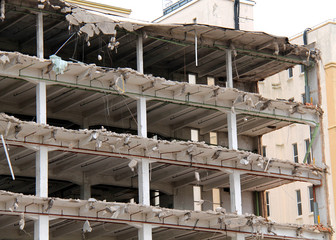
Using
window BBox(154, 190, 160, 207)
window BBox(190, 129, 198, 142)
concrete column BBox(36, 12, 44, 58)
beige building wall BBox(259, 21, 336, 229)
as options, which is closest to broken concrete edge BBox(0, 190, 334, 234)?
window BBox(154, 190, 160, 207)

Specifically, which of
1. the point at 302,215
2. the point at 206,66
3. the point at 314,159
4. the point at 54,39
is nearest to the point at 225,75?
the point at 206,66

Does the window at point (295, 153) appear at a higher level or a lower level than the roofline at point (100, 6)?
lower

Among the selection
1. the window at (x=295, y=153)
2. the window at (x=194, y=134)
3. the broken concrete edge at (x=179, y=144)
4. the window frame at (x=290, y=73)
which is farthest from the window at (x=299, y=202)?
the window at (x=194, y=134)

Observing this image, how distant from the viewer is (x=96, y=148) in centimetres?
4547

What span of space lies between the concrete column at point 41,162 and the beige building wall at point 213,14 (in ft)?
66.8

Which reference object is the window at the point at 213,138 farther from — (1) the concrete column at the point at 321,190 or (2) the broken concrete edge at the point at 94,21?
(2) the broken concrete edge at the point at 94,21

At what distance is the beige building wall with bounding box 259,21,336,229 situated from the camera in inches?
2670

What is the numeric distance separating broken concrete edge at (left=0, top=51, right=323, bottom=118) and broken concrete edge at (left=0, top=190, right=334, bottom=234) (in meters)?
6.04

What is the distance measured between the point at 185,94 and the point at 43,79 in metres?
8.14

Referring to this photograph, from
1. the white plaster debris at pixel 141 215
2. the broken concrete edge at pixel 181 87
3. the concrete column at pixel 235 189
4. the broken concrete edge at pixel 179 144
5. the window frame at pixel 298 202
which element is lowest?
the white plaster debris at pixel 141 215

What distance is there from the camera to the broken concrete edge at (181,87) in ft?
144

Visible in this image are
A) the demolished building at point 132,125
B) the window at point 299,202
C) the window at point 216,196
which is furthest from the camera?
the window at point 299,202

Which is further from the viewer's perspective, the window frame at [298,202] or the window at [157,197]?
the window frame at [298,202]

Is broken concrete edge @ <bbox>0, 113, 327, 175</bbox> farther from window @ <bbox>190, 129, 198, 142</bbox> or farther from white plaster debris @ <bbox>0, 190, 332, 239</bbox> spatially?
window @ <bbox>190, 129, 198, 142</bbox>
